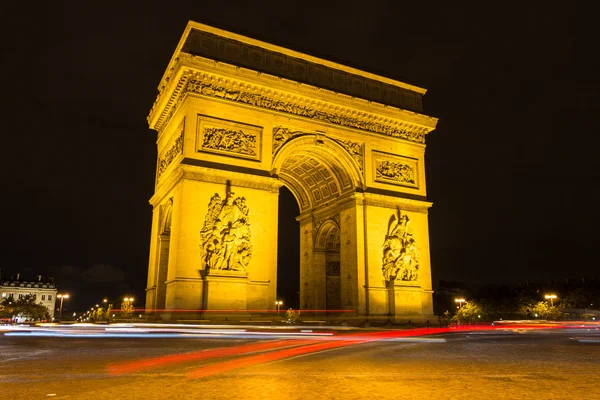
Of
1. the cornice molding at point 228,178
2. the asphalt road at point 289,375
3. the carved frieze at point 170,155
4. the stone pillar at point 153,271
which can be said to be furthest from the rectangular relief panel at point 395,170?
the asphalt road at point 289,375

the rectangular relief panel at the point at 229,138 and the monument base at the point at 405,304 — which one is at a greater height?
the rectangular relief panel at the point at 229,138

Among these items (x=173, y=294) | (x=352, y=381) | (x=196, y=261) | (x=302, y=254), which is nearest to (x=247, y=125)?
(x=196, y=261)

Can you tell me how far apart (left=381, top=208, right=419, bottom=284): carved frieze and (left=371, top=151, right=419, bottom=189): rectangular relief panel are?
5.77ft

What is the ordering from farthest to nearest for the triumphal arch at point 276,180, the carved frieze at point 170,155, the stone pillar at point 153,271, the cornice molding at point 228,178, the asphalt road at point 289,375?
the stone pillar at point 153,271, the carved frieze at point 170,155, the cornice molding at point 228,178, the triumphal arch at point 276,180, the asphalt road at point 289,375

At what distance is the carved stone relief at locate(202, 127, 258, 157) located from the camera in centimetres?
2112

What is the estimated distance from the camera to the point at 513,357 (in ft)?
26.3

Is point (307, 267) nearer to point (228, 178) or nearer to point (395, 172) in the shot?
point (395, 172)

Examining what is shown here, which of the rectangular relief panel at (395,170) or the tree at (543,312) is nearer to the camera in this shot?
the rectangular relief panel at (395,170)

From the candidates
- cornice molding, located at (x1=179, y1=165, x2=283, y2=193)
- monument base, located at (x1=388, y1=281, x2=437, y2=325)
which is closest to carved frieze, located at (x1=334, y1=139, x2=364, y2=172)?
cornice molding, located at (x1=179, y1=165, x2=283, y2=193)

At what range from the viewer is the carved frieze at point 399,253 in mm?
23812

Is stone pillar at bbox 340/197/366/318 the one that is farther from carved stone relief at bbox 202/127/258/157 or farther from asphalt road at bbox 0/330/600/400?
asphalt road at bbox 0/330/600/400

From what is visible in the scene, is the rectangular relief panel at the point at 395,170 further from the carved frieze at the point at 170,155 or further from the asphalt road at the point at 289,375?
the asphalt road at the point at 289,375

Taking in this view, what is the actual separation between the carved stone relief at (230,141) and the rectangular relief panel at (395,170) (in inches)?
267

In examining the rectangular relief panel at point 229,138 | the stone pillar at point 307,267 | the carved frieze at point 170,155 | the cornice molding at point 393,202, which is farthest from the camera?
the stone pillar at point 307,267
